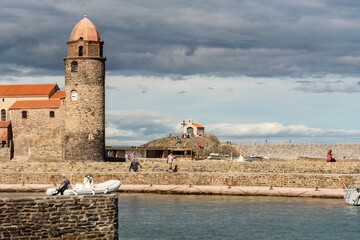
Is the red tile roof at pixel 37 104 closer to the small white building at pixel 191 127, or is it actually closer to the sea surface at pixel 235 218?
the sea surface at pixel 235 218

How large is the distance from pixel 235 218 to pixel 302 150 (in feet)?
150

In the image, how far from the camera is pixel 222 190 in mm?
28609

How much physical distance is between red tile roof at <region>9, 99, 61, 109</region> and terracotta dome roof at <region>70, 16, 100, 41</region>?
21.1ft

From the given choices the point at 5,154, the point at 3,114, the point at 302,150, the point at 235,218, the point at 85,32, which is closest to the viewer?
the point at 235,218

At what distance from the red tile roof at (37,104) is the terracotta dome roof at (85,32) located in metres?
6.43

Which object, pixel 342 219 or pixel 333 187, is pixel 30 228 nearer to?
pixel 342 219

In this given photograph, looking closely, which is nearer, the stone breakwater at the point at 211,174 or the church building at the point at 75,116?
the stone breakwater at the point at 211,174

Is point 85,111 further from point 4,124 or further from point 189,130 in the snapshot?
point 189,130

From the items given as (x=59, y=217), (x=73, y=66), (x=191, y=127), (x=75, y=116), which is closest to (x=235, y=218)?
(x=59, y=217)

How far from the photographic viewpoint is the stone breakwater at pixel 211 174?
2945 centimetres

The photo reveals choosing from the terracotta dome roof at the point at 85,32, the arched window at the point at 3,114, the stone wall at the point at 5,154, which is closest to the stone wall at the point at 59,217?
the terracotta dome roof at the point at 85,32

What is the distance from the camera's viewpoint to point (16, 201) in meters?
14.2

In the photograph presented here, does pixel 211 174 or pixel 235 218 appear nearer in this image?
pixel 235 218

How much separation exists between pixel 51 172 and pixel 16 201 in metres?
22.1
